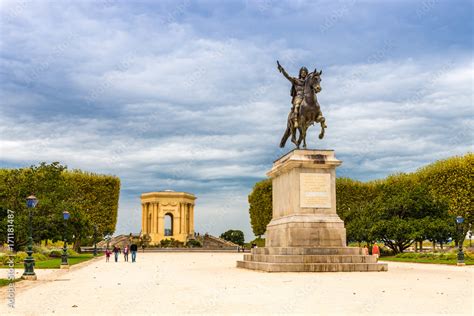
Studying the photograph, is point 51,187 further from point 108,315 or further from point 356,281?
point 108,315

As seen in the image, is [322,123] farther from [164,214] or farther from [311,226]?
[164,214]

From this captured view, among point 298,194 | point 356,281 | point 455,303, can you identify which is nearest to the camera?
point 455,303

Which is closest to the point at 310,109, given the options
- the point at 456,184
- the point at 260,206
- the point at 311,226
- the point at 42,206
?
the point at 311,226

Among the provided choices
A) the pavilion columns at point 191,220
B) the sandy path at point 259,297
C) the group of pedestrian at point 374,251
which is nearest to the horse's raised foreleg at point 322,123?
the group of pedestrian at point 374,251

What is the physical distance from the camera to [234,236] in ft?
358

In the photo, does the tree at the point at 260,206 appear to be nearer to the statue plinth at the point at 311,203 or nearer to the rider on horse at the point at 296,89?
the rider on horse at the point at 296,89

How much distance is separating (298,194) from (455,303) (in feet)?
41.1

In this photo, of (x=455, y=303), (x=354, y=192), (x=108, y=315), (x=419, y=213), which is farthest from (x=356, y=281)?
(x=354, y=192)

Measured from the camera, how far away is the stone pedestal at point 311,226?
2327cm

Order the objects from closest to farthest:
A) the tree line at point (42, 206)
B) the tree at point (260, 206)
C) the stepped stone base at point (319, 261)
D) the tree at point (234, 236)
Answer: the stepped stone base at point (319, 261)
the tree line at point (42, 206)
the tree at point (260, 206)
the tree at point (234, 236)

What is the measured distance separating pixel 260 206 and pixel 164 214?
36.0 metres

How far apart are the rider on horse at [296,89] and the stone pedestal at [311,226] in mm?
2394

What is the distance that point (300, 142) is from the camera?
27016 millimetres

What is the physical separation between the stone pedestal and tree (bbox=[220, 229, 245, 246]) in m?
82.3
